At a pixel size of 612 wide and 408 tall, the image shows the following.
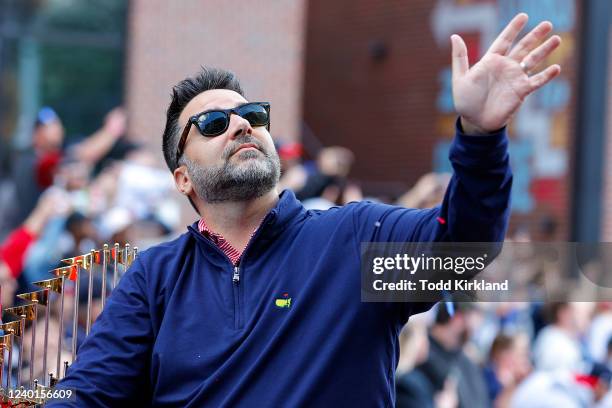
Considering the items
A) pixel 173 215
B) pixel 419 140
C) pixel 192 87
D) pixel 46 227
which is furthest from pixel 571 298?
pixel 419 140

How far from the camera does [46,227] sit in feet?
24.7

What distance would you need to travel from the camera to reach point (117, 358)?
3143mm

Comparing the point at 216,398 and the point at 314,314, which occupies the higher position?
the point at 314,314

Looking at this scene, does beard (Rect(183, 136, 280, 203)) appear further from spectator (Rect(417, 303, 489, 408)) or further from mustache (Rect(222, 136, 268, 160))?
spectator (Rect(417, 303, 489, 408))

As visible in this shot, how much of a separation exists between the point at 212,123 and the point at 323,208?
2.23 metres

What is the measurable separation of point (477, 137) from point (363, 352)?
73cm

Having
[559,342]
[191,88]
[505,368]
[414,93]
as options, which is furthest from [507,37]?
[414,93]

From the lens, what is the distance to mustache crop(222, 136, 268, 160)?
10.9ft

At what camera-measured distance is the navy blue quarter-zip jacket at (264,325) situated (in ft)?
9.77

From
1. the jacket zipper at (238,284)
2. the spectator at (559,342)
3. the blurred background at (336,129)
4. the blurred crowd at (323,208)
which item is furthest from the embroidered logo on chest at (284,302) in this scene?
the spectator at (559,342)

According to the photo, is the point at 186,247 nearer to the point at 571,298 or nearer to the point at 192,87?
the point at 192,87

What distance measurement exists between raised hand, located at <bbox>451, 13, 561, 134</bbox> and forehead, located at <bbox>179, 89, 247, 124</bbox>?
37.1 inches

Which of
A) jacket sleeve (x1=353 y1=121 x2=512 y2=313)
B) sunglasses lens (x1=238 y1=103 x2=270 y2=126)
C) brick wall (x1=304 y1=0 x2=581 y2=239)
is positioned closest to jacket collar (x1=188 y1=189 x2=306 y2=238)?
sunglasses lens (x1=238 y1=103 x2=270 y2=126)

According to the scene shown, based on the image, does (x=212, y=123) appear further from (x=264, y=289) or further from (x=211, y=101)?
(x=264, y=289)
